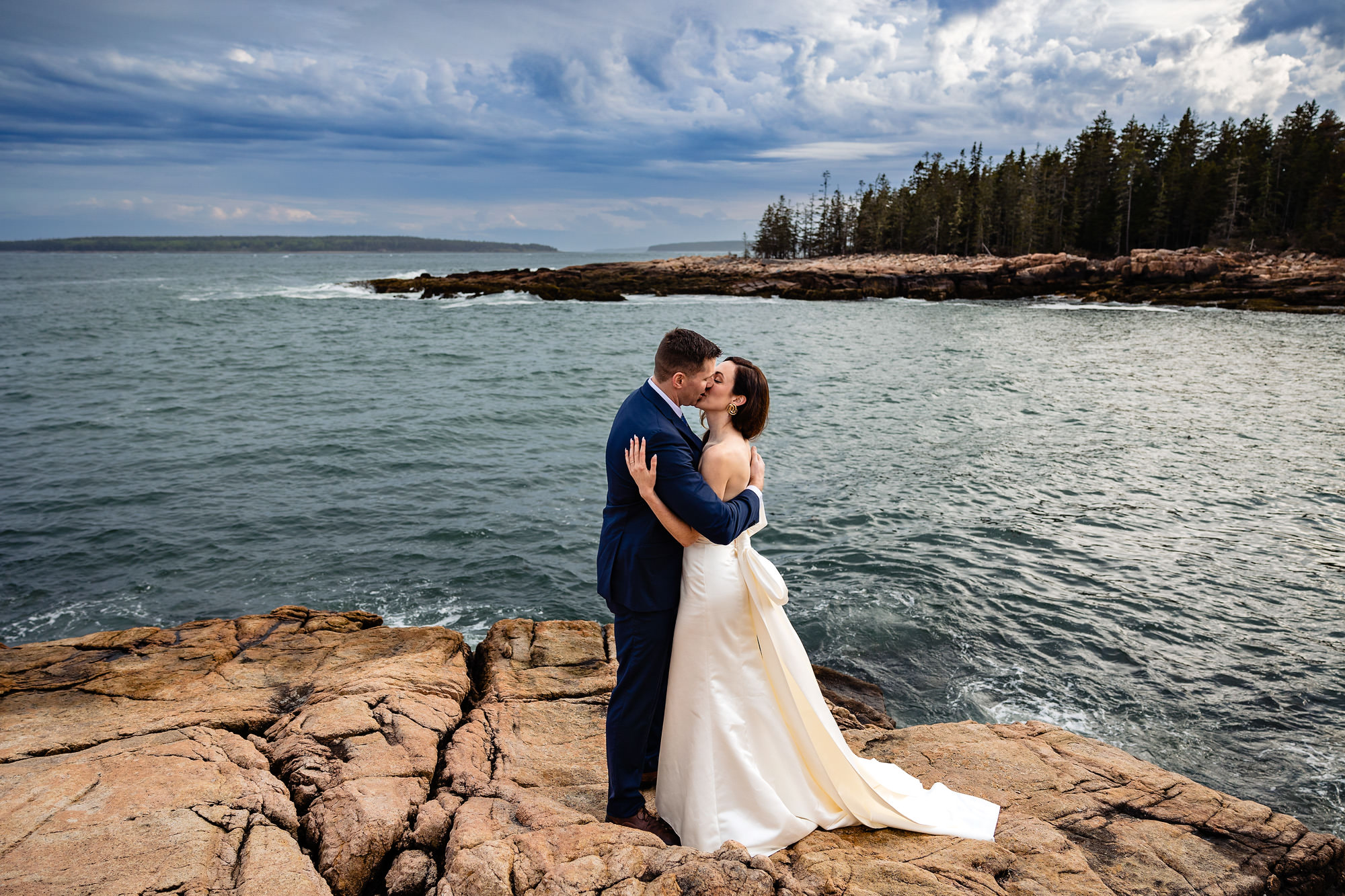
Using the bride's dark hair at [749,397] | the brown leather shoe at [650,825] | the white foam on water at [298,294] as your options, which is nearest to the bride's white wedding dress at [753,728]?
the brown leather shoe at [650,825]

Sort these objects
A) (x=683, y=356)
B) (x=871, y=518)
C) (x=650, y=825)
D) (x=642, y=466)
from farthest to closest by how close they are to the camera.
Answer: (x=871, y=518) < (x=650, y=825) < (x=683, y=356) < (x=642, y=466)

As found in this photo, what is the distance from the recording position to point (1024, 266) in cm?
6431

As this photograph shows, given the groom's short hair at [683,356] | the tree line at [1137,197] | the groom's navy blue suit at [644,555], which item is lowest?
the groom's navy blue suit at [644,555]

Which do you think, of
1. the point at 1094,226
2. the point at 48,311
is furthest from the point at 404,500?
the point at 1094,226

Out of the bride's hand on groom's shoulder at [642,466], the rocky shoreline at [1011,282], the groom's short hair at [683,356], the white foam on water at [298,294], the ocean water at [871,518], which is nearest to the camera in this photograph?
the bride's hand on groom's shoulder at [642,466]

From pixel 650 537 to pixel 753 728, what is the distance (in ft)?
3.93

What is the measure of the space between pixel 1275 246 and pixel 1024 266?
2447 centimetres

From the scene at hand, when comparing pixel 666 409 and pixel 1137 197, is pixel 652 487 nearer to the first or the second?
pixel 666 409

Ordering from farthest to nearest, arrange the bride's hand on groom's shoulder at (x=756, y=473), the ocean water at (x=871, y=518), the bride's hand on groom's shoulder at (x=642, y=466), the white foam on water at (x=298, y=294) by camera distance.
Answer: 1. the white foam on water at (x=298, y=294)
2. the ocean water at (x=871, y=518)
3. the bride's hand on groom's shoulder at (x=756, y=473)
4. the bride's hand on groom's shoulder at (x=642, y=466)

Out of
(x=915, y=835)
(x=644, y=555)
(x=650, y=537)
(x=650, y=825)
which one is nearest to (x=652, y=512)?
(x=650, y=537)

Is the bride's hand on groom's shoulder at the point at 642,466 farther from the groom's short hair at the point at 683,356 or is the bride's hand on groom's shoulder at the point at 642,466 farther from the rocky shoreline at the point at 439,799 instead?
the rocky shoreline at the point at 439,799

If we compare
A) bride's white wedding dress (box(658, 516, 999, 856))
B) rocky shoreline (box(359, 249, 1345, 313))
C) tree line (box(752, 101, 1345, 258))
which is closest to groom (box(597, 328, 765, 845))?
bride's white wedding dress (box(658, 516, 999, 856))

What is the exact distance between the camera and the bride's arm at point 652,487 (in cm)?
354

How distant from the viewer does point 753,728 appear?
3.84 meters
